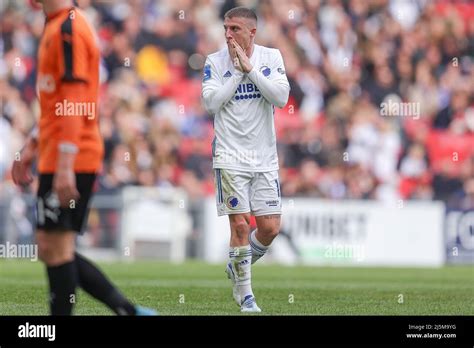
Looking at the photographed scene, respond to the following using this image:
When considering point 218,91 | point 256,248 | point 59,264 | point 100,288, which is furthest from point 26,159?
point 256,248

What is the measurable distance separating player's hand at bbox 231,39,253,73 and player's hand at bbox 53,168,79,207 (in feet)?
9.81

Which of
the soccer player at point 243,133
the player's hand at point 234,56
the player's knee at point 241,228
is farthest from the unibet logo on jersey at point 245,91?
A: the player's knee at point 241,228

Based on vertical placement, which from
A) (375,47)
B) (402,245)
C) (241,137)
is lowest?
(402,245)

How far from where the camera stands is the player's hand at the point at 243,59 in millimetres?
9852

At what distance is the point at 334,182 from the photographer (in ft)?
75.7

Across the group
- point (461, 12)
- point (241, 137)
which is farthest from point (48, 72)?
point (461, 12)

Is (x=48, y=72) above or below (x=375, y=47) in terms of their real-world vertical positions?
below

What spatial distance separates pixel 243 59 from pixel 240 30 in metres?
0.28

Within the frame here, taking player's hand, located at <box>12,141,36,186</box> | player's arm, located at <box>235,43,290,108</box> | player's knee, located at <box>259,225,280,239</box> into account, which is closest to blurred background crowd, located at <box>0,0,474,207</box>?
player's knee, located at <box>259,225,280,239</box>

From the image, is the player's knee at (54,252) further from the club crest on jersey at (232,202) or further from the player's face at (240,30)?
the player's face at (240,30)

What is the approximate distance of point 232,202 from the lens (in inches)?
398

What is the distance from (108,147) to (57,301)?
51.5 ft

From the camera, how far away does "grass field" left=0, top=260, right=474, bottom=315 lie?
414 inches
